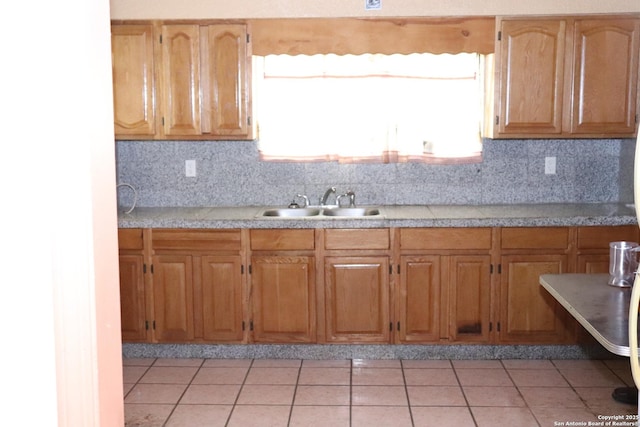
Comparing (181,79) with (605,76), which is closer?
(605,76)

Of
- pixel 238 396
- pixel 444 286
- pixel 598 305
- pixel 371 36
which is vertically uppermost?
pixel 371 36

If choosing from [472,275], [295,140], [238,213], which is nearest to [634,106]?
[472,275]

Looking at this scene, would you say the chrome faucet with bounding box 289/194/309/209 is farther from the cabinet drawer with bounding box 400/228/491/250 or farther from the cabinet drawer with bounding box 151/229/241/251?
the cabinet drawer with bounding box 400/228/491/250

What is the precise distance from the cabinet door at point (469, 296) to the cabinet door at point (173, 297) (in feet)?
5.24

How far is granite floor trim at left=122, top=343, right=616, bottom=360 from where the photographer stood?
14.3 feet

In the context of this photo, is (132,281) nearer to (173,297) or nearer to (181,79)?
(173,297)

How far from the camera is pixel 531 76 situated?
443 cm

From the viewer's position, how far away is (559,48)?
4.40 meters

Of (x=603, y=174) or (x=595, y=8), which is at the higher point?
(x=595, y=8)

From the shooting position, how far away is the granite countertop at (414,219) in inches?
167

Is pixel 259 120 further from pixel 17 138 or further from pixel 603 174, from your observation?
→ pixel 17 138

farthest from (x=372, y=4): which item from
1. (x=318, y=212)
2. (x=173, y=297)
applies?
(x=173, y=297)

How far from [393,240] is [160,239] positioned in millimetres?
1413

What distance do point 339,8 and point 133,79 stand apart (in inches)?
54.2
